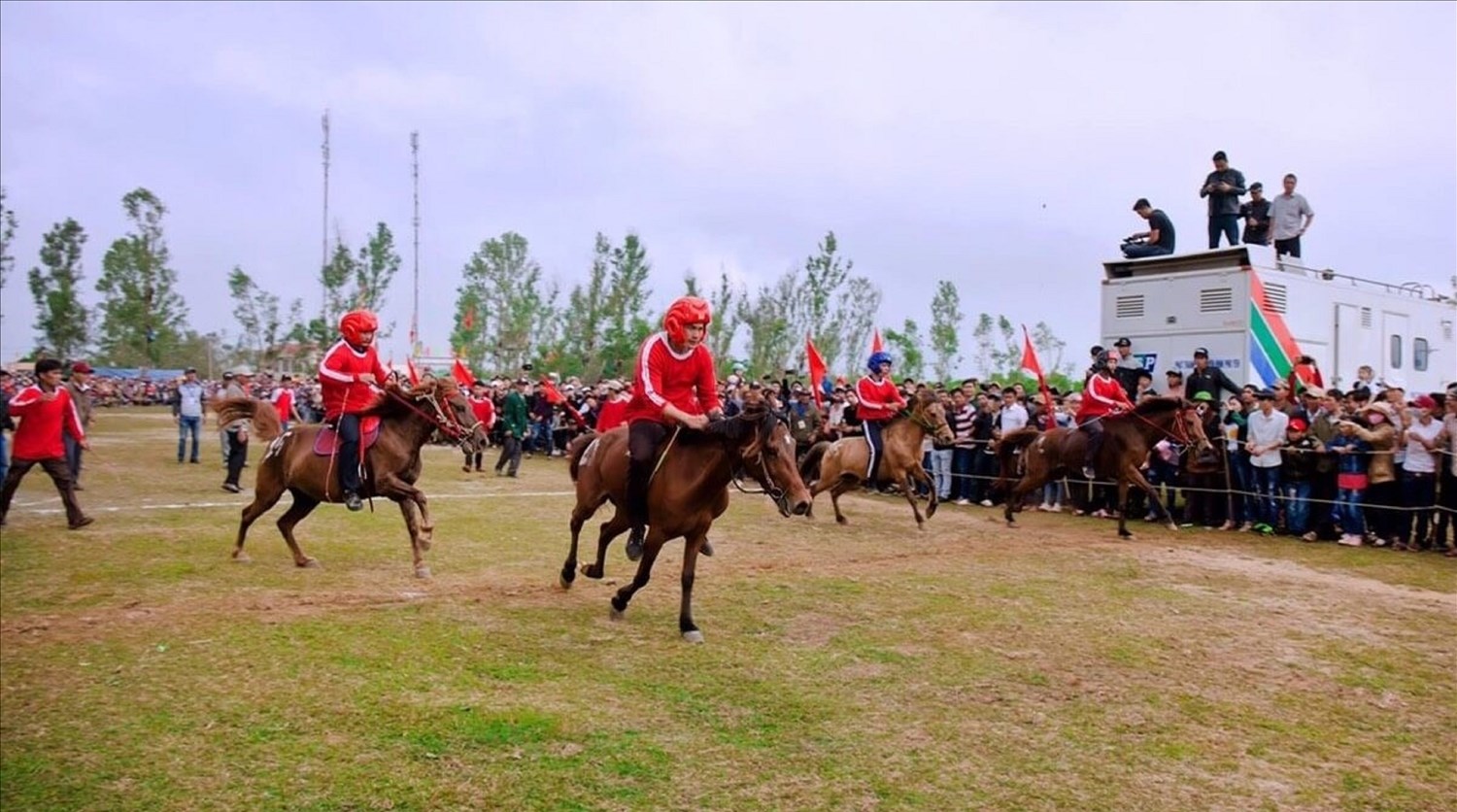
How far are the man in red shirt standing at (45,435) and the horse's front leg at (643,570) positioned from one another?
336 inches

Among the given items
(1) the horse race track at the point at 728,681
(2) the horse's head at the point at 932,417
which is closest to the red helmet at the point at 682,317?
(1) the horse race track at the point at 728,681

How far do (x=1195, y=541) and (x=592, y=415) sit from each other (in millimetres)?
16396

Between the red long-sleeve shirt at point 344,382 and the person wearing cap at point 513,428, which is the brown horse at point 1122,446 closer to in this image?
the red long-sleeve shirt at point 344,382

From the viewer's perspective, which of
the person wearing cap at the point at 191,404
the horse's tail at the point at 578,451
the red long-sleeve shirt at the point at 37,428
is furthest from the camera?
the person wearing cap at the point at 191,404

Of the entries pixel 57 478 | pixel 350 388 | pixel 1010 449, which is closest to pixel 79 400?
pixel 57 478

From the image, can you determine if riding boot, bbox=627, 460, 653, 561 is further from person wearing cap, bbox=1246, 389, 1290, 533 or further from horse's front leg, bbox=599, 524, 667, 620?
person wearing cap, bbox=1246, 389, 1290, 533

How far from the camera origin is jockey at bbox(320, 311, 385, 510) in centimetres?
1027

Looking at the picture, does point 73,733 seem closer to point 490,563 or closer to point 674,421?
point 674,421

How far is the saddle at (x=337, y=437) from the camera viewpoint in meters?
10.4

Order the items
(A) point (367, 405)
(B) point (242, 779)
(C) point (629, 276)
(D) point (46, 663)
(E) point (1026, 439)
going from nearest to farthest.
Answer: (B) point (242, 779) → (D) point (46, 663) → (A) point (367, 405) → (E) point (1026, 439) → (C) point (629, 276)

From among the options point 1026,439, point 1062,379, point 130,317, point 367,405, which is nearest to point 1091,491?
point 1026,439

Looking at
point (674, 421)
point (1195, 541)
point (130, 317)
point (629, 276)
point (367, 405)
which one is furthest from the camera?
point (130, 317)

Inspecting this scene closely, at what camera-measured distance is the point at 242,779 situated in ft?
16.9

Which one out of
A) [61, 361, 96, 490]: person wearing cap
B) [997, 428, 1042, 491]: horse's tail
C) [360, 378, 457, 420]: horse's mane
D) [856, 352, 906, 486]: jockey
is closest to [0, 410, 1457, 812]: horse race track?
[360, 378, 457, 420]: horse's mane
